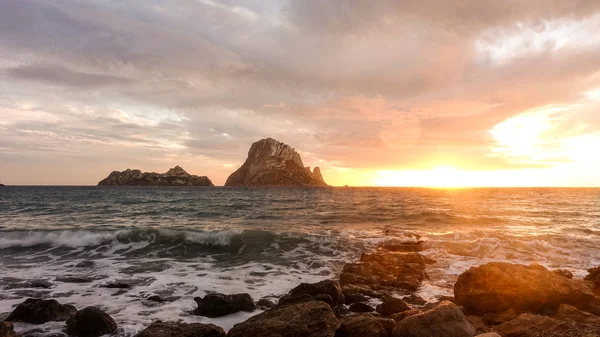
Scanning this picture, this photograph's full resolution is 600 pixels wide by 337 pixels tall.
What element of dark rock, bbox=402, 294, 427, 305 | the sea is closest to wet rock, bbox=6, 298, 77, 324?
the sea

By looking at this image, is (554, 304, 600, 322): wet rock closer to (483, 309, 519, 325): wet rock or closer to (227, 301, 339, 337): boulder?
(483, 309, 519, 325): wet rock

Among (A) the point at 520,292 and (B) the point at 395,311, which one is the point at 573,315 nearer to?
(A) the point at 520,292

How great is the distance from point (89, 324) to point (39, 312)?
206 cm

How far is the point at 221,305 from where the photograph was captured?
11078mm

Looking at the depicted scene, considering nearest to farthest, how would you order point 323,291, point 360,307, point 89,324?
point 89,324 → point 360,307 → point 323,291

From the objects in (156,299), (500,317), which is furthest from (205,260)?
(500,317)

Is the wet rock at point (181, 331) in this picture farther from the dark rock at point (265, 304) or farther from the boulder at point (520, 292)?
the boulder at point (520, 292)

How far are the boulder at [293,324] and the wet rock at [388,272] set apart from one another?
245 inches

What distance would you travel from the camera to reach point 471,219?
131 feet

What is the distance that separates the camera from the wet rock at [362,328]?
834cm

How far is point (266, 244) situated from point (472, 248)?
13779 mm

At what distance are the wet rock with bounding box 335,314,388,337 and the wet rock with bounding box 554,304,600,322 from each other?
18.1 feet

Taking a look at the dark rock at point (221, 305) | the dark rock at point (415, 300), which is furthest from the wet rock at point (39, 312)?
the dark rock at point (415, 300)

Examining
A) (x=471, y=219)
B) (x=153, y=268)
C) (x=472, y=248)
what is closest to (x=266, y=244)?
(x=153, y=268)
